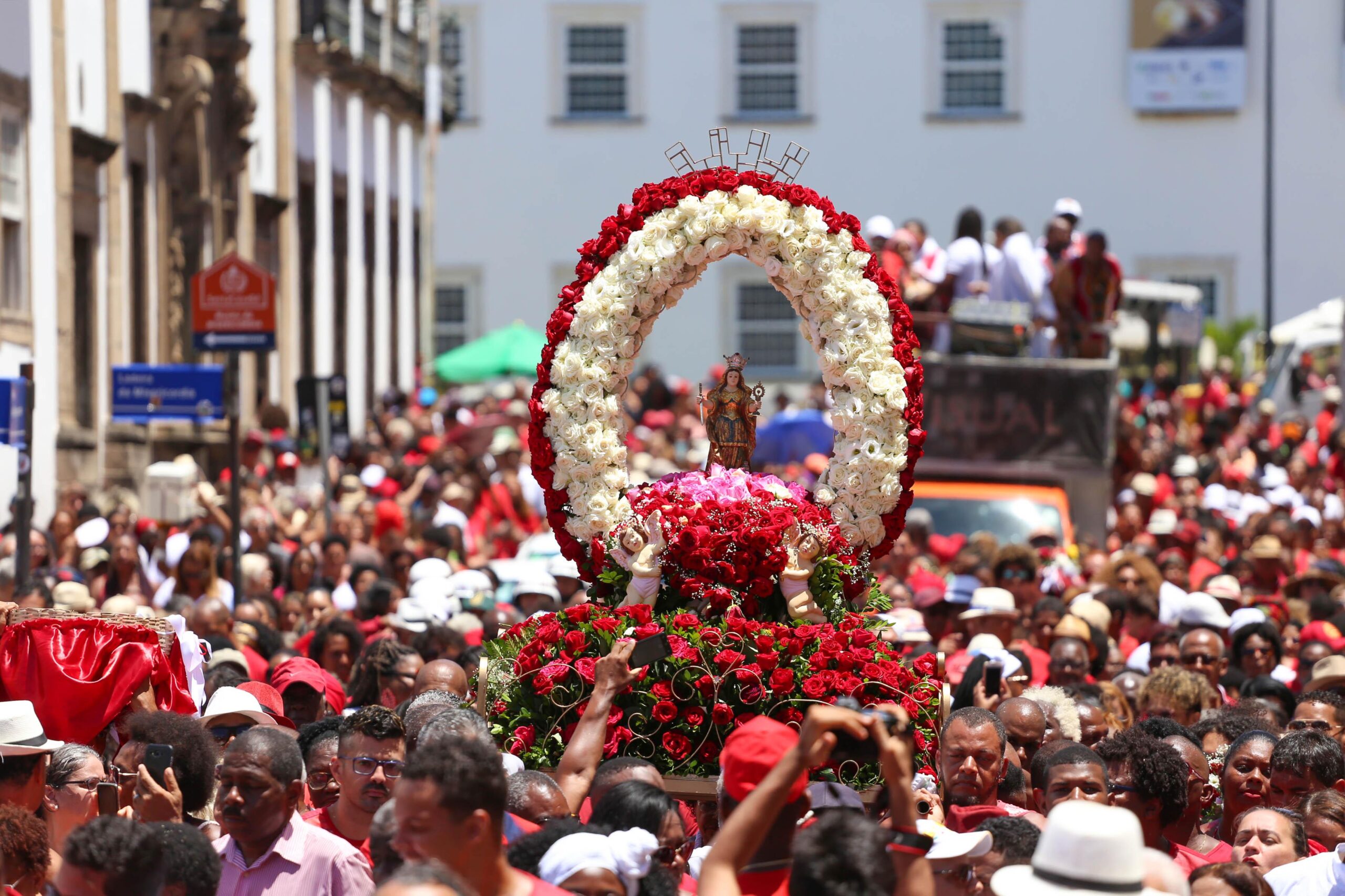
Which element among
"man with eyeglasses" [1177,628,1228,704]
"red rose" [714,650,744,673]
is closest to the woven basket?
→ "red rose" [714,650,744,673]

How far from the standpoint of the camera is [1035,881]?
4.89 m

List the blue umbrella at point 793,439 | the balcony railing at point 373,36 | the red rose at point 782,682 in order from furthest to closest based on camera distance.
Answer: the balcony railing at point 373,36 → the blue umbrella at point 793,439 → the red rose at point 782,682

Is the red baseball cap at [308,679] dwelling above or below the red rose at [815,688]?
below

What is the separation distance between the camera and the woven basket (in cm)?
862

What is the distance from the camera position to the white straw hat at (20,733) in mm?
6957

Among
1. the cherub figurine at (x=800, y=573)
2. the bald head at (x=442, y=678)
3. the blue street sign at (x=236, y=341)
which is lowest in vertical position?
the bald head at (x=442, y=678)

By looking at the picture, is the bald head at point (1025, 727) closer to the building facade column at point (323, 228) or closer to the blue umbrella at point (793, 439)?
the blue umbrella at point (793, 439)

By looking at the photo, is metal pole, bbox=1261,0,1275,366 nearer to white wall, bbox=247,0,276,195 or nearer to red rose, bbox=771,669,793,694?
white wall, bbox=247,0,276,195

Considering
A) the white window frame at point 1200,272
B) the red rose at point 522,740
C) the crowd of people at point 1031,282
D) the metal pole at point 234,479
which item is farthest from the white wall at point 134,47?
the white window frame at point 1200,272

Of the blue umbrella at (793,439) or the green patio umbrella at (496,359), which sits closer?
the blue umbrella at (793,439)

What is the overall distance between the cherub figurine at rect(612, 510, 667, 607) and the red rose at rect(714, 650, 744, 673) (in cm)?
53

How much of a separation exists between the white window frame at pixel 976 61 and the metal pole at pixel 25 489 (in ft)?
96.7

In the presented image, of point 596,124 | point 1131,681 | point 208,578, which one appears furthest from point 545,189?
point 1131,681

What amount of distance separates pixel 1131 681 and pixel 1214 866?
15.4ft
